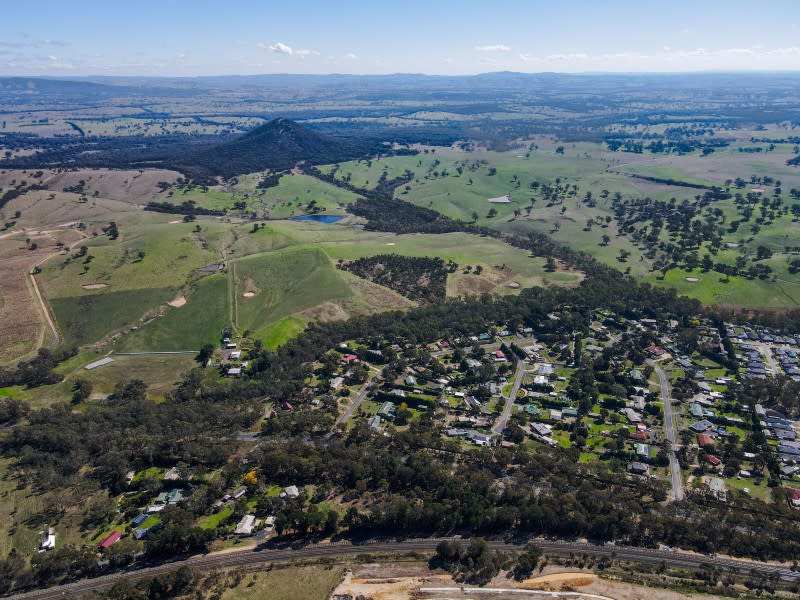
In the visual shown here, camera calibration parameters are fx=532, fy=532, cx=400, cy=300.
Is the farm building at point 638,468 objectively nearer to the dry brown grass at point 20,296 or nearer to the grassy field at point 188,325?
the grassy field at point 188,325

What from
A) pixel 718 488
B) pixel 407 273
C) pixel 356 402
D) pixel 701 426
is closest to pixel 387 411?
pixel 356 402

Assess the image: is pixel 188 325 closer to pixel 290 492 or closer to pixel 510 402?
pixel 290 492

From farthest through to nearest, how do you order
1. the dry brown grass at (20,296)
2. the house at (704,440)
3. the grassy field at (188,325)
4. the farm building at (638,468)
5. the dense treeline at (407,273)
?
1. the dense treeline at (407,273)
2. the grassy field at (188,325)
3. the dry brown grass at (20,296)
4. the house at (704,440)
5. the farm building at (638,468)

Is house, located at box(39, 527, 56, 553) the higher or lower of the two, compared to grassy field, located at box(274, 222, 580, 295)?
lower

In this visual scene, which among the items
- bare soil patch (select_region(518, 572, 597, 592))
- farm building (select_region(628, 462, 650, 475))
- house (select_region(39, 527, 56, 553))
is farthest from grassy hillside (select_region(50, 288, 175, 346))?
farm building (select_region(628, 462, 650, 475))

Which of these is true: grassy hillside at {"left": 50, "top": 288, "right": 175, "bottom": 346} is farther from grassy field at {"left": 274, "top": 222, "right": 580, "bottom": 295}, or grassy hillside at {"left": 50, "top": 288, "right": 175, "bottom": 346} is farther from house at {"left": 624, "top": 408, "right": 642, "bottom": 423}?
house at {"left": 624, "top": 408, "right": 642, "bottom": 423}

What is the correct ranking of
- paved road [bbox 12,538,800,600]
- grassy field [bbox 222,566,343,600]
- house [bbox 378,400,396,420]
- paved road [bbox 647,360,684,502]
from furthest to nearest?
house [bbox 378,400,396,420] → paved road [bbox 647,360,684,502] → paved road [bbox 12,538,800,600] → grassy field [bbox 222,566,343,600]

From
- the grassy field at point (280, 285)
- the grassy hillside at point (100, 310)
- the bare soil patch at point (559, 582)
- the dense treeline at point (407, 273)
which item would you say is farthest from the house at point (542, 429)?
the grassy hillside at point (100, 310)

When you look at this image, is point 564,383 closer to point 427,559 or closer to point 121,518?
point 427,559
